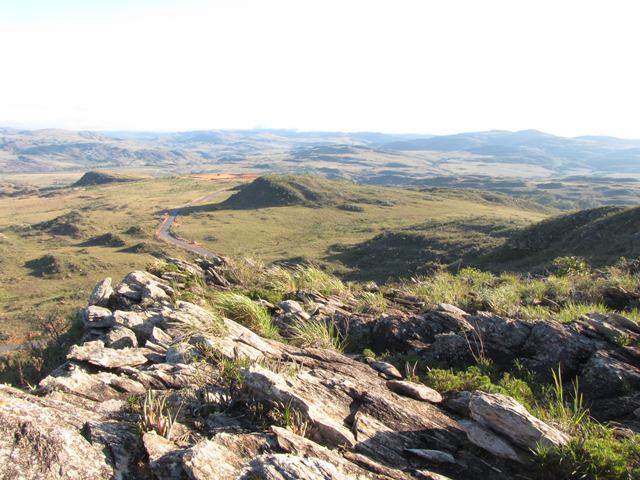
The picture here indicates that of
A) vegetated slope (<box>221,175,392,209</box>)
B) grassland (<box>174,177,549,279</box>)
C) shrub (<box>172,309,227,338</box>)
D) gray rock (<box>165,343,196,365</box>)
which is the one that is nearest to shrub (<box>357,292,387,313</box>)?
shrub (<box>172,309,227,338</box>)

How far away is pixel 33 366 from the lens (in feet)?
31.0

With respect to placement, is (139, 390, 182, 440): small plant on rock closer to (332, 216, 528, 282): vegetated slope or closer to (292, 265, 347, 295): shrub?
(292, 265, 347, 295): shrub

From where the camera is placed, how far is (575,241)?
3900cm

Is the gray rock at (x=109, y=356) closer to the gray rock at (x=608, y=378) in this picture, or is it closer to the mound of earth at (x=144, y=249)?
the gray rock at (x=608, y=378)

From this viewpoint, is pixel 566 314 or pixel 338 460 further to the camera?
pixel 566 314

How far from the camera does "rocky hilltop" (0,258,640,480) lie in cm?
461

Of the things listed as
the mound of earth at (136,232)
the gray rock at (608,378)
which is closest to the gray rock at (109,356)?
the gray rock at (608,378)

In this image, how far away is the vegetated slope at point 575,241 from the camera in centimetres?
3306

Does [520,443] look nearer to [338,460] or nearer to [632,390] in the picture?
[338,460]

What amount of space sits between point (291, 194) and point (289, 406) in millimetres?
113498

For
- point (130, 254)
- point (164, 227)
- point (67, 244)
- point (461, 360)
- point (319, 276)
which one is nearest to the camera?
point (461, 360)

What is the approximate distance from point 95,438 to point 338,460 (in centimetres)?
278

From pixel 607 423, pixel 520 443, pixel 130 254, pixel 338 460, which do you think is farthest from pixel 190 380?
pixel 130 254

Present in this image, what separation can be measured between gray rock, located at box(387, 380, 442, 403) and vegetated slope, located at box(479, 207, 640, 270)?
93.9 feet
